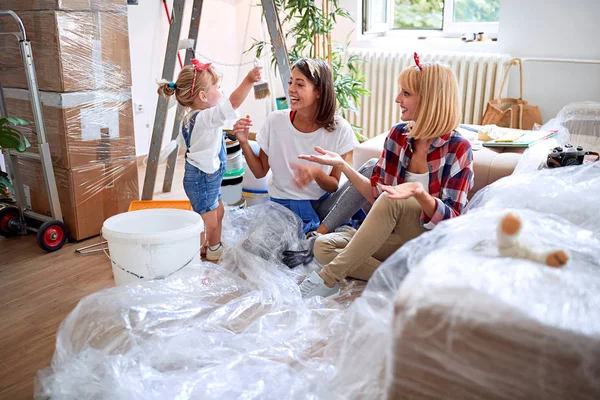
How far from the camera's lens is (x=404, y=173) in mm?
2002

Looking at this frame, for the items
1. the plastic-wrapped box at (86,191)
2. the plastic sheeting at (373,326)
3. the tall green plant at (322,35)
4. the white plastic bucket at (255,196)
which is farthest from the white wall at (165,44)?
the plastic sheeting at (373,326)

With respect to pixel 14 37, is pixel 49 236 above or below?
below

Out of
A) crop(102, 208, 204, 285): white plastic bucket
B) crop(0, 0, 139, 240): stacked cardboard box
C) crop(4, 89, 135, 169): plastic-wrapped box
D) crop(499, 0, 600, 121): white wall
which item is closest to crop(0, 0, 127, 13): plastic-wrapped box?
crop(0, 0, 139, 240): stacked cardboard box

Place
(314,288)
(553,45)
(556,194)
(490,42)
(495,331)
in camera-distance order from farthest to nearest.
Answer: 1. (490,42)
2. (553,45)
3. (314,288)
4. (556,194)
5. (495,331)

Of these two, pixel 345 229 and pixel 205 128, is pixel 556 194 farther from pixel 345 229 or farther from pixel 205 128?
pixel 205 128

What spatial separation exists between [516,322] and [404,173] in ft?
3.64

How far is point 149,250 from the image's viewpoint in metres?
1.97

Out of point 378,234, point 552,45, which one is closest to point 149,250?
point 378,234

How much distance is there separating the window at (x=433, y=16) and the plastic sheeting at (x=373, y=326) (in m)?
2.29

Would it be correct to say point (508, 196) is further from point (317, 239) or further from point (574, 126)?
point (574, 126)

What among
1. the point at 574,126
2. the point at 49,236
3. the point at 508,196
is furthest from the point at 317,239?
the point at 574,126

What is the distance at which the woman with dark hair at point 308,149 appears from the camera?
2.28 m

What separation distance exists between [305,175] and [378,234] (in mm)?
488

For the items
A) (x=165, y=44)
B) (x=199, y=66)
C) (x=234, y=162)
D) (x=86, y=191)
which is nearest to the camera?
(x=199, y=66)
